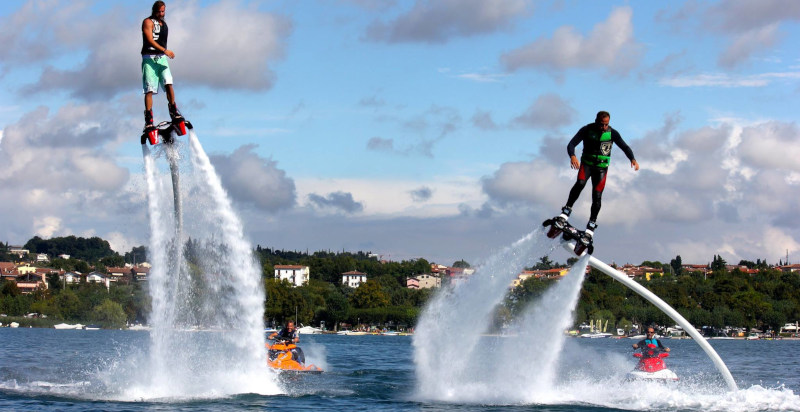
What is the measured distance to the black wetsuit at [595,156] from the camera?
25422 mm

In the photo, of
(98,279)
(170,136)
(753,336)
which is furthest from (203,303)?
(98,279)

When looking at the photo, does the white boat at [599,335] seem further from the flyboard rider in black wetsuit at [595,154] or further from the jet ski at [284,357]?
the flyboard rider in black wetsuit at [595,154]

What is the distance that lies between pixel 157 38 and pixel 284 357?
82.0ft

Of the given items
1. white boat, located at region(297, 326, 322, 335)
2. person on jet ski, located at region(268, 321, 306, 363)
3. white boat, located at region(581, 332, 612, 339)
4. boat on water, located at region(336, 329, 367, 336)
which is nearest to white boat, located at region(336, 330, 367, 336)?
boat on water, located at region(336, 329, 367, 336)

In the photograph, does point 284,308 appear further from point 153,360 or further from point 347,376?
point 153,360

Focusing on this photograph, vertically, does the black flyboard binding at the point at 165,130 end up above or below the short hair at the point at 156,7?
below

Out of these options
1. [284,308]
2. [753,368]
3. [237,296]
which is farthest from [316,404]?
[284,308]

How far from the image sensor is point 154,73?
2467 cm

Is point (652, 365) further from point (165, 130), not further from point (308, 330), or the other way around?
point (308, 330)

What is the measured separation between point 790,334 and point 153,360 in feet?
514

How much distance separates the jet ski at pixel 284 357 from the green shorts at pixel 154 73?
926 inches

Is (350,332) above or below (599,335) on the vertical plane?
above

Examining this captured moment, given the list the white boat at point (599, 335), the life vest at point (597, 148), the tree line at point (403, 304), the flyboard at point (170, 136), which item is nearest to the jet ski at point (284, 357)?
the flyboard at point (170, 136)

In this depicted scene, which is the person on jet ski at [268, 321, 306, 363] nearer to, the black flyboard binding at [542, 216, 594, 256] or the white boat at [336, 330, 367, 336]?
the black flyboard binding at [542, 216, 594, 256]
